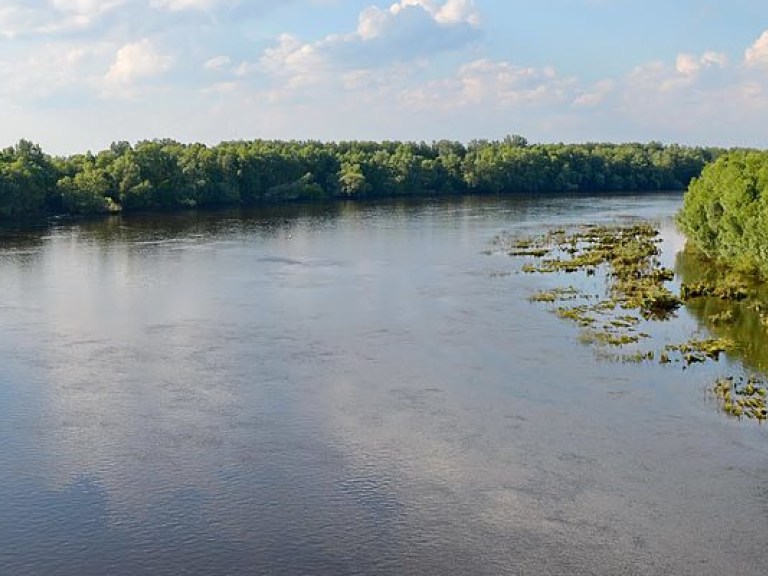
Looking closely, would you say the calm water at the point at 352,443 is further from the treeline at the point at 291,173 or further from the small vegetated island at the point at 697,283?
the treeline at the point at 291,173

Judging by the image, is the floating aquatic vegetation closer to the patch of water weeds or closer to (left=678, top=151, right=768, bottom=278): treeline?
the patch of water weeds

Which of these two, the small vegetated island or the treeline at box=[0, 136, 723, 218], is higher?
the treeline at box=[0, 136, 723, 218]

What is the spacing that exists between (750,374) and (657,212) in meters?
84.3

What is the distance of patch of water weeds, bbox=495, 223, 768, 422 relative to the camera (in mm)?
37219

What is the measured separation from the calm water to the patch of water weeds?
4.02ft

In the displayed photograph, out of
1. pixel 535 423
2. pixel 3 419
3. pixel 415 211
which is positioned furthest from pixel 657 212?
pixel 3 419

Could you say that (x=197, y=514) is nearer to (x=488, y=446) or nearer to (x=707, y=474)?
(x=488, y=446)

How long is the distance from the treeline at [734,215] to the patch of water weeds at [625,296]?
3.30m

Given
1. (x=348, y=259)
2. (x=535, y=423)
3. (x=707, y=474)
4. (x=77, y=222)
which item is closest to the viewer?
(x=707, y=474)

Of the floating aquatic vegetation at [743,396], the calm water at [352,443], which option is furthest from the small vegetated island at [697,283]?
the calm water at [352,443]

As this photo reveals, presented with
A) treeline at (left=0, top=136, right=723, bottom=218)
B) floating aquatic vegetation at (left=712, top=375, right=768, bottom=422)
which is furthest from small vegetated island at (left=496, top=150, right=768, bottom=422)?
treeline at (left=0, top=136, right=723, bottom=218)

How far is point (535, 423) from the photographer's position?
98.2ft

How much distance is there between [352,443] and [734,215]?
126ft

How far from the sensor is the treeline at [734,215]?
52.8 metres
